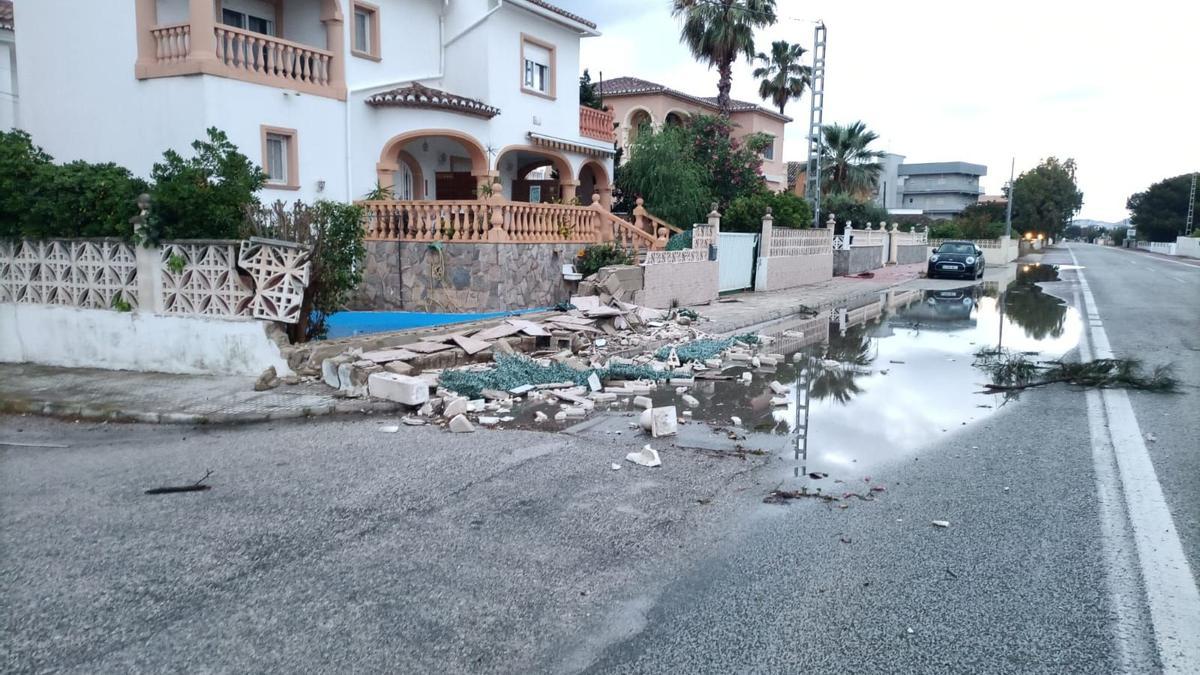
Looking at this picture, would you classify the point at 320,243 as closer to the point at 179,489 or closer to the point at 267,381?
the point at 267,381

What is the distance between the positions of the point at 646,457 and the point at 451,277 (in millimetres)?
9314

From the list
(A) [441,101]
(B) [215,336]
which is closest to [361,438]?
(B) [215,336]

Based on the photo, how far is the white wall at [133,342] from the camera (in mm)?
9867

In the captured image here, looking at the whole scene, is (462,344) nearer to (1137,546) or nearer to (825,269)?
(1137,546)

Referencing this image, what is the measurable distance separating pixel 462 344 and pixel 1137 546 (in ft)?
26.0

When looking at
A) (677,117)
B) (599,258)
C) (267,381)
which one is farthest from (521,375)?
(677,117)

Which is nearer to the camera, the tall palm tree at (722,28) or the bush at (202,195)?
the bush at (202,195)

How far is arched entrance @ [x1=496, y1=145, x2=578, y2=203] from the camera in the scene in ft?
76.9

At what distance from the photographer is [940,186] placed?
106625 millimetres

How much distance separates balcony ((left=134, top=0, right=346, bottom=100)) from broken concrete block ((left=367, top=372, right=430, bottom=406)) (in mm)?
8950

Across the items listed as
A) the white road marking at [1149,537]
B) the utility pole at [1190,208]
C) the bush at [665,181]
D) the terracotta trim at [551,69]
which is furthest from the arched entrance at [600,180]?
the utility pole at [1190,208]

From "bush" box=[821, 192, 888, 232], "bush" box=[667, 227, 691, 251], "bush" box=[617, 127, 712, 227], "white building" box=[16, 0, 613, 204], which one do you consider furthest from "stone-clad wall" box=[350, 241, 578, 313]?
"bush" box=[821, 192, 888, 232]

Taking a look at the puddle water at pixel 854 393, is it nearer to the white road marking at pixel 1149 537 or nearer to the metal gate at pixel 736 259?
the white road marking at pixel 1149 537

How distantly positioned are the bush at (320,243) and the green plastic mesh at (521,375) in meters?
2.30
